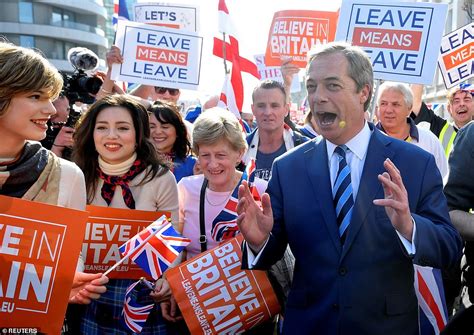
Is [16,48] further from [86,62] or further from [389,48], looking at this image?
[389,48]

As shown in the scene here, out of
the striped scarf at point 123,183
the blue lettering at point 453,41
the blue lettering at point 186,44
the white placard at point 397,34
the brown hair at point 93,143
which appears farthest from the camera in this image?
the blue lettering at point 453,41

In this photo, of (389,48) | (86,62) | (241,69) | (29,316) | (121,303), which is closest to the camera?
(29,316)

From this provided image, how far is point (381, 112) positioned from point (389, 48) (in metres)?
0.59

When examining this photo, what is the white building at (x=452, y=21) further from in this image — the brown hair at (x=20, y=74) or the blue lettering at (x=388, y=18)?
the brown hair at (x=20, y=74)

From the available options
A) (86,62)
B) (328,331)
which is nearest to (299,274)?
(328,331)

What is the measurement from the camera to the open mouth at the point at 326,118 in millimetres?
2312

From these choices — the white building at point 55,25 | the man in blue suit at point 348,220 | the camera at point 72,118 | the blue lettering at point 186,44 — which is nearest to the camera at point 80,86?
the camera at point 72,118

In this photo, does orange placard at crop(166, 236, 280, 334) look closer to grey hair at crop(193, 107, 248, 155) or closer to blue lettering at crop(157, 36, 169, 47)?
grey hair at crop(193, 107, 248, 155)

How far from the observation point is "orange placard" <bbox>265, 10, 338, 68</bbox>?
752cm

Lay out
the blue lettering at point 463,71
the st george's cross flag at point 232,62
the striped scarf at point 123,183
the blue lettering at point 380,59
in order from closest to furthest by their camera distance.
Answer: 1. the striped scarf at point 123,183
2. the blue lettering at point 380,59
3. the st george's cross flag at point 232,62
4. the blue lettering at point 463,71

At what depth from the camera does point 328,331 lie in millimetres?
2215

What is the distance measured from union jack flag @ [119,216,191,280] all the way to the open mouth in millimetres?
904

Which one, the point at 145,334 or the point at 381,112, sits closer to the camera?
the point at 145,334

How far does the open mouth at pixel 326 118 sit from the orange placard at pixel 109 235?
109cm
